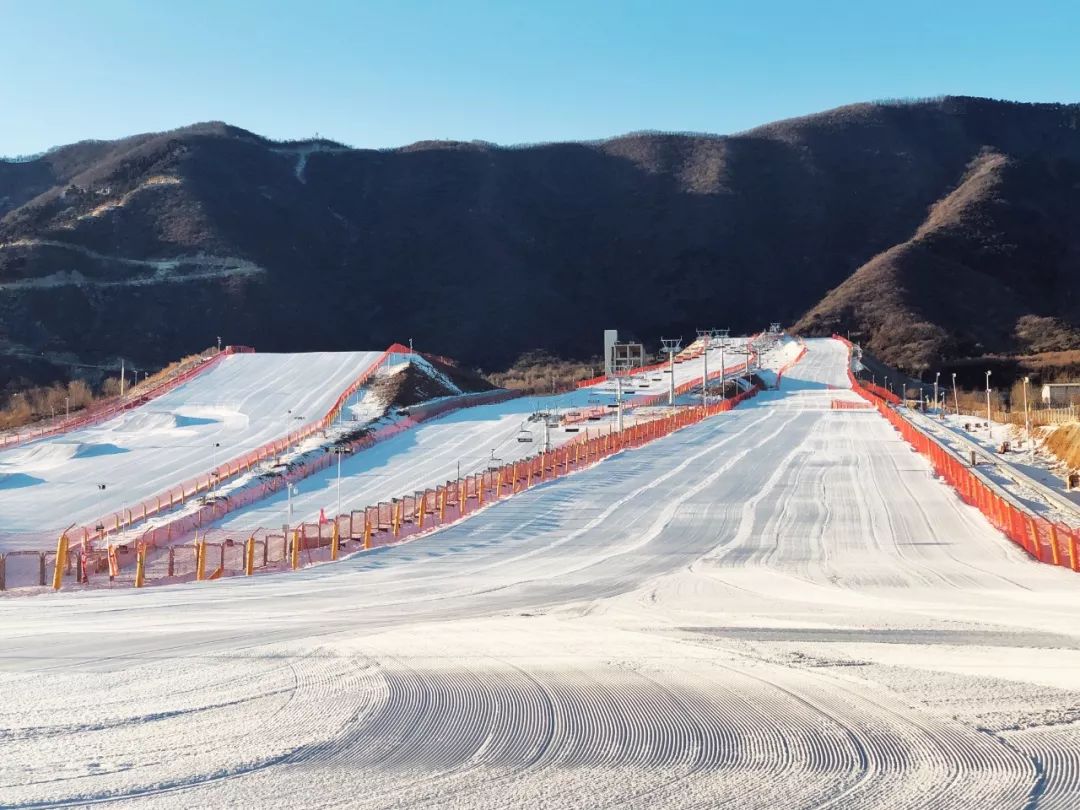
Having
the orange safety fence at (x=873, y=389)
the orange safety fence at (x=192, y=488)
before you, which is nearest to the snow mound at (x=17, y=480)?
the orange safety fence at (x=192, y=488)

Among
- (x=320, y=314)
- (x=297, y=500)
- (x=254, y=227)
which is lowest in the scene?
(x=297, y=500)

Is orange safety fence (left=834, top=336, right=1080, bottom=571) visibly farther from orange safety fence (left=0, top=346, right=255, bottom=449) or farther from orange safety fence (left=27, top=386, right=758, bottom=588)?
orange safety fence (left=0, top=346, right=255, bottom=449)

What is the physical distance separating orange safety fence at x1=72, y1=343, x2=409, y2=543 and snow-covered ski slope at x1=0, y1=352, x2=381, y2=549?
0.60m

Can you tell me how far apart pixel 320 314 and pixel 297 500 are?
9497 centimetres

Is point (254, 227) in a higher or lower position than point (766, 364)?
higher

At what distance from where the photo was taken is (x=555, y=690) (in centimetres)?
710

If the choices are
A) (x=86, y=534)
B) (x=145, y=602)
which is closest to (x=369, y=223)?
(x=86, y=534)

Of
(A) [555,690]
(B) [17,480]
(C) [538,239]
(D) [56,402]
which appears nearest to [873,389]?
(D) [56,402]

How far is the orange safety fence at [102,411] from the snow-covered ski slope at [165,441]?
661 mm

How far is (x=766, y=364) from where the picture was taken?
79.9 metres

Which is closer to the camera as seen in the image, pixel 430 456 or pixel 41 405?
pixel 430 456

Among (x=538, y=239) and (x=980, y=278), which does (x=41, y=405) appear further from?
(x=980, y=278)

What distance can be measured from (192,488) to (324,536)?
38.6ft

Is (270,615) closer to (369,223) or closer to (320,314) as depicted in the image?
(320,314)
